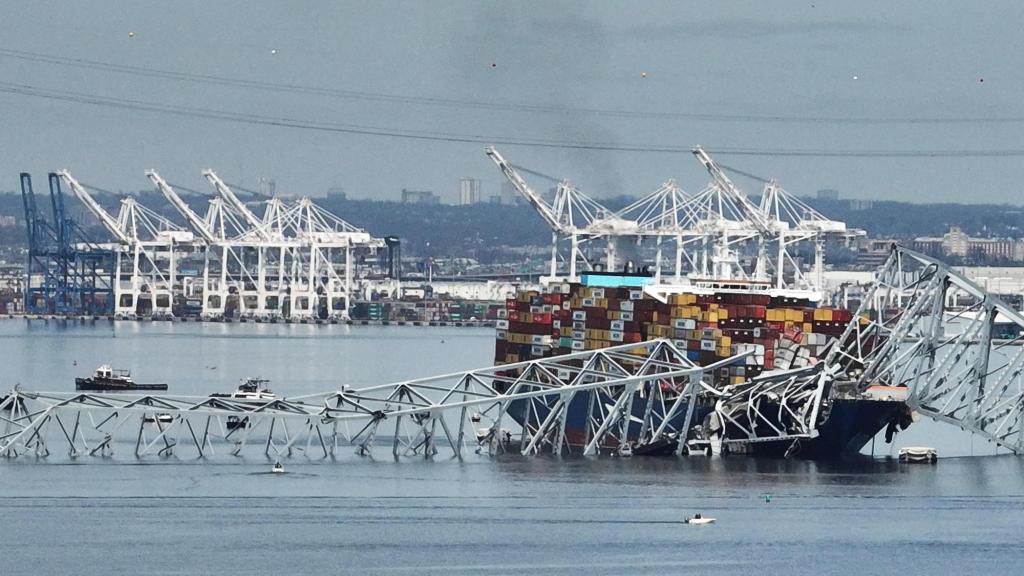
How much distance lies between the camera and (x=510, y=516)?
43375mm

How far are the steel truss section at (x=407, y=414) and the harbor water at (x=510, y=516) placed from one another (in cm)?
119

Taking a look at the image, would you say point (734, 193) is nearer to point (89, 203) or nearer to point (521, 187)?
point (521, 187)

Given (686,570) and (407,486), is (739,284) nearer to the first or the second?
(407,486)

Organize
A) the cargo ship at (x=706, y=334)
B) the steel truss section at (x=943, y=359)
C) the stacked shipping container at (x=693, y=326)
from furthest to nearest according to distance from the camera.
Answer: the stacked shipping container at (x=693, y=326) < the cargo ship at (x=706, y=334) < the steel truss section at (x=943, y=359)

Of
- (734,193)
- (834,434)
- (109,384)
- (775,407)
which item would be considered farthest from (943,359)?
(734,193)

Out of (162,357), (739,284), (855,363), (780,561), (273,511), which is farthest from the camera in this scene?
(162,357)

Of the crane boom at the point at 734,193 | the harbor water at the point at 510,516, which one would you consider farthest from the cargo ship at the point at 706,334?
the crane boom at the point at 734,193

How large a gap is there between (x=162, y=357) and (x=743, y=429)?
63.1 meters

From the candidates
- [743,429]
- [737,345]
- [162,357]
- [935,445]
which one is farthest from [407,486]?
[162,357]

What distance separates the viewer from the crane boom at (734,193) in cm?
14288

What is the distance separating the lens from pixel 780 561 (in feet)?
128

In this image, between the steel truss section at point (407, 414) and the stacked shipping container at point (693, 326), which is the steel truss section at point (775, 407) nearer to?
the steel truss section at point (407, 414)

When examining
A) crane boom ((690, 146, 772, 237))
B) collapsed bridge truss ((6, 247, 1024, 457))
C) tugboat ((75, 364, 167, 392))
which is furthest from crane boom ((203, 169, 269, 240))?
collapsed bridge truss ((6, 247, 1024, 457))

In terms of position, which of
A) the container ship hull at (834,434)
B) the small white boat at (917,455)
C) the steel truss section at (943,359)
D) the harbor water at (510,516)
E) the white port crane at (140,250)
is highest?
the white port crane at (140,250)
